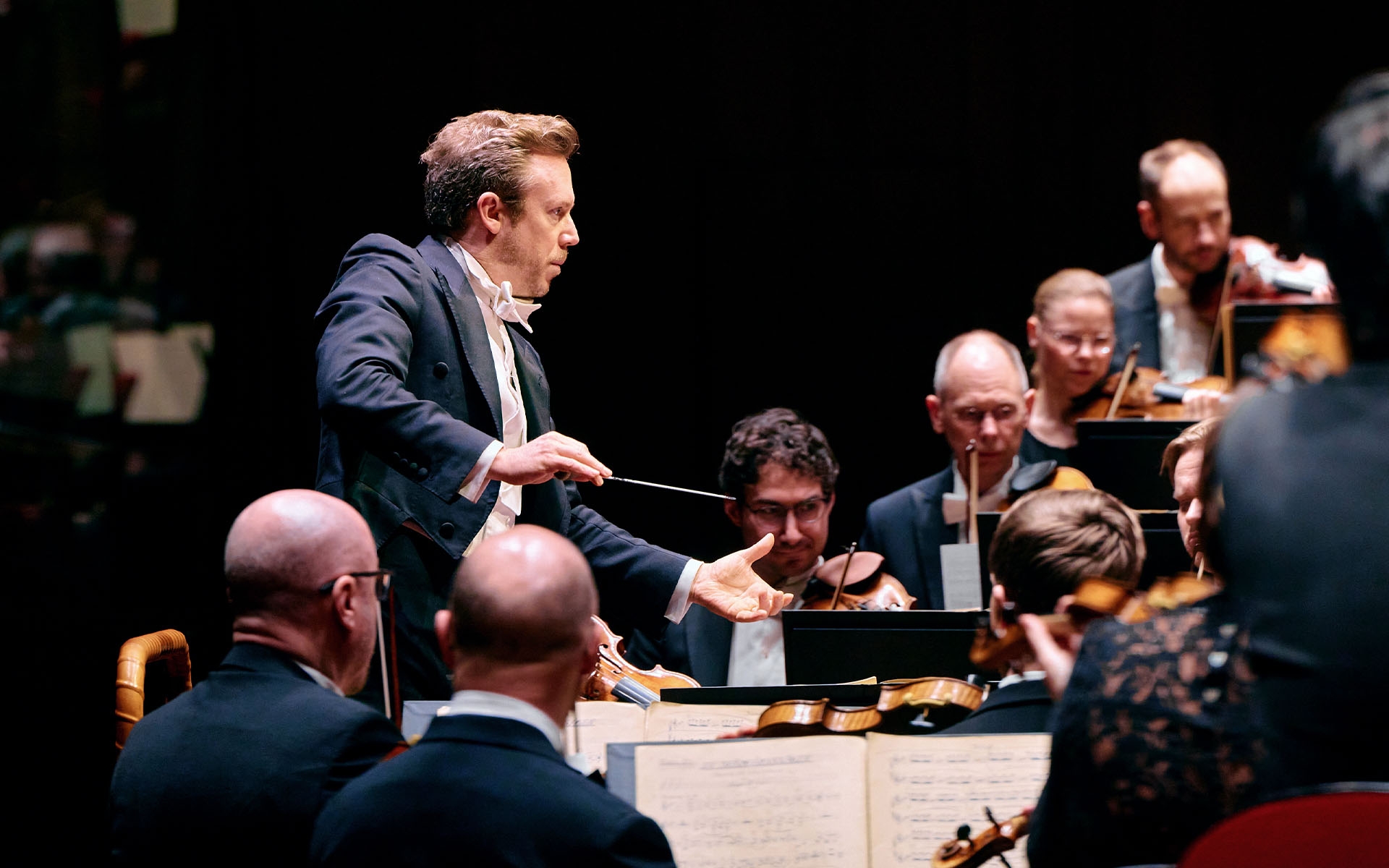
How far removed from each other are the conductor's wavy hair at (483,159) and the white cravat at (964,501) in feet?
4.74

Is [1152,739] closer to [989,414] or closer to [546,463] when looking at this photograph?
[546,463]

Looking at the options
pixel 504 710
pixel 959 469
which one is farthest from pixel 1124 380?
pixel 504 710

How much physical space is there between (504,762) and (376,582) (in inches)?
22.4

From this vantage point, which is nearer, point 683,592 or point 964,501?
point 683,592

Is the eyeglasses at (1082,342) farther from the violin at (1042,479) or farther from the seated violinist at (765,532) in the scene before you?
the seated violinist at (765,532)

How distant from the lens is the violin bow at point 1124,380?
12.5 feet

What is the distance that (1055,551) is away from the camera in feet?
5.91

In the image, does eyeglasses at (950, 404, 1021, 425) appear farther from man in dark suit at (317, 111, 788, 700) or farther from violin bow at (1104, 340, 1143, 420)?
man in dark suit at (317, 111, 788, 700)

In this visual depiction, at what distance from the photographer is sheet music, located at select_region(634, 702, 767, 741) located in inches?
86.3

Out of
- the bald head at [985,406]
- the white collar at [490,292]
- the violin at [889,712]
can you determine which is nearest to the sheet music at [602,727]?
the violin at [889,712]

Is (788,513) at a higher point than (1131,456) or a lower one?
lower

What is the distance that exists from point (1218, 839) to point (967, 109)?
380 cm

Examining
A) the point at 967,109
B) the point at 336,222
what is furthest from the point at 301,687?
the point at 967,109

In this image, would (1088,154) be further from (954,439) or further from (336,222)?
(336,222)
